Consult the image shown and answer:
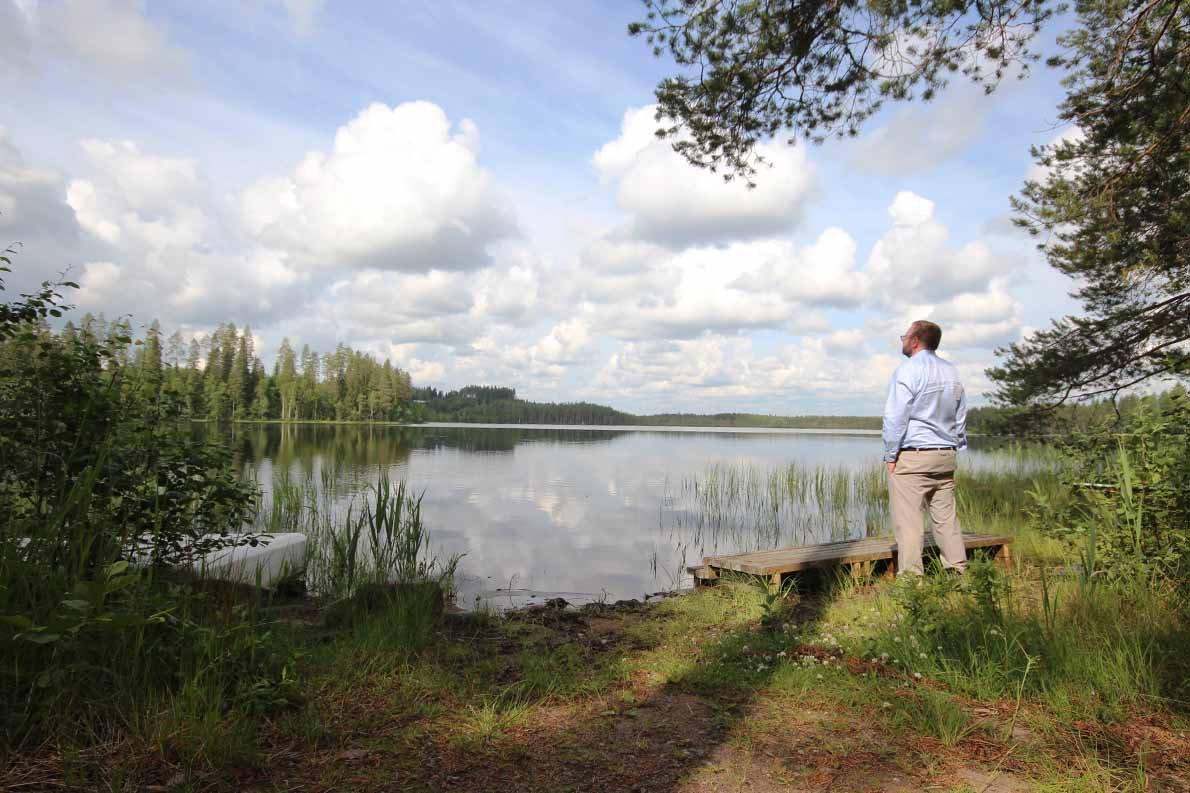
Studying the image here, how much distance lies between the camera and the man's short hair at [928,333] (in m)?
5.68

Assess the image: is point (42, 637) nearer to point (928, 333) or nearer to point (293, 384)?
point (928, 333)

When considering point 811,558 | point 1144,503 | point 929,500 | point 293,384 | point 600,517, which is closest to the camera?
point 1144,503

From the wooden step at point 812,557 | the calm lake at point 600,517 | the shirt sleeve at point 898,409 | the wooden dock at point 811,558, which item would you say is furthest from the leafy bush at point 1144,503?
the calm lake at point 600,517

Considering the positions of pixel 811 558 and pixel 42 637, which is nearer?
pixel 42 637

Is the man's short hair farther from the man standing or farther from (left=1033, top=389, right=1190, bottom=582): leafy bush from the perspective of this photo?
(left=1033, top=389, right=1190, bottom=582): leafy bush

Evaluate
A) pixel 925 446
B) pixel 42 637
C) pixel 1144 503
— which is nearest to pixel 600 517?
pixel 925 446

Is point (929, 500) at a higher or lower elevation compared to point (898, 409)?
lower

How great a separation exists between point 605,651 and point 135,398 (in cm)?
389

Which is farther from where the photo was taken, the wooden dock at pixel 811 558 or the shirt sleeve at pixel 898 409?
the wooden dock at pixel 811 558

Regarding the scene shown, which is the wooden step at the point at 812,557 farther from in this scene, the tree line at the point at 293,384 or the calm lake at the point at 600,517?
the tree line at the point at 293,384

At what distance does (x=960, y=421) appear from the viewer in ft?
18.4

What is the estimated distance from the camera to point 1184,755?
2695 millimetres

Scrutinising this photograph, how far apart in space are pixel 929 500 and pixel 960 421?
743mm

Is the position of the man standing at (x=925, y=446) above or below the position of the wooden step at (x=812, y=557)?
above
